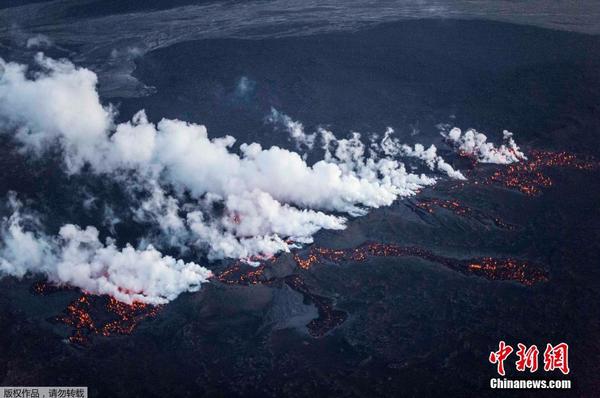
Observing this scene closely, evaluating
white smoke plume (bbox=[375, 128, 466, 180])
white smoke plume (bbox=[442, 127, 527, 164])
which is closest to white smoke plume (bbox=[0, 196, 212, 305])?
white smoke plume (bbox=[375, 128, 466, 180])

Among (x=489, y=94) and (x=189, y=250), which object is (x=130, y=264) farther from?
(x=489, y=94)

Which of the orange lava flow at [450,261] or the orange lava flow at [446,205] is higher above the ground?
the orange lava flow at [446,205]

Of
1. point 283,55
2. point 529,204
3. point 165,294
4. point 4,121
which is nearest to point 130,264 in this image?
point 165,294

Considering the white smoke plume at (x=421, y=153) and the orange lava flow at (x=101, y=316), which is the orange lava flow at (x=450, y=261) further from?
the orange lava flow at (x=101, y=316)

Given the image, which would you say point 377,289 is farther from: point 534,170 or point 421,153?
point 534,170

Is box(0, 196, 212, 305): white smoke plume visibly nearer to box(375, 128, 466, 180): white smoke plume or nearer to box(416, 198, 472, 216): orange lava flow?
box(416, 198, 472, 216): orange lava flow

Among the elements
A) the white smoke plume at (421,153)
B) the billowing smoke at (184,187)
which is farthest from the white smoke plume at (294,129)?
the white smoke plume at (421,153)
